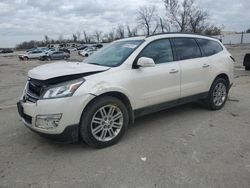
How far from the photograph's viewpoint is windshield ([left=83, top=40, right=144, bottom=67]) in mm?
4408

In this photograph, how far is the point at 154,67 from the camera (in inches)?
178

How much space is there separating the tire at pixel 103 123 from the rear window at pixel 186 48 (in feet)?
5.59

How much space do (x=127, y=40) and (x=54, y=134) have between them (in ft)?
7.77

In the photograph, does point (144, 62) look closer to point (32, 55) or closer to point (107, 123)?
point (107, 123)

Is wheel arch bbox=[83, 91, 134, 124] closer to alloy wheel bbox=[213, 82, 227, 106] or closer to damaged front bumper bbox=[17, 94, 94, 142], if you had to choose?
damaged front bumper bbox=[17, 94, 94, 142]

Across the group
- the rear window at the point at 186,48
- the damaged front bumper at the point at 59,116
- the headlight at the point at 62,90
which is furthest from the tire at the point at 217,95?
the headlight at the point at 62,90

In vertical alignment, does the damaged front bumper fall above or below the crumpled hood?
below

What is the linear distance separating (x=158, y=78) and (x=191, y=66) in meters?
0.96

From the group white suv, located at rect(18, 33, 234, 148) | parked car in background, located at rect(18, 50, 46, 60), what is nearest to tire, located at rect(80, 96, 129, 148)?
white suv, located at rect(18, 33, 234, 148)

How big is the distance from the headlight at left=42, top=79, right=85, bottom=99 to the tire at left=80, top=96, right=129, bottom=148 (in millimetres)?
343

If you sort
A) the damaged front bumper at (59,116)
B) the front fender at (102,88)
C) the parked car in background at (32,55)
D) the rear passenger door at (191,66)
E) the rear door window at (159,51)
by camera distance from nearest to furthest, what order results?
1. the damaged front bumper at (59,116)
2. the front fender at (102,88)
3. the rear door window at (159,51)
4. the rear passenger door at (191,66)
5. the parked car in background at (32,55)

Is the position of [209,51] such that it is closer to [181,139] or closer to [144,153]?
[181,139]

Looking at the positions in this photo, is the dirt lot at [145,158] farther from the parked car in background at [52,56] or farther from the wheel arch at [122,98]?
the parked car in background at [52,56]

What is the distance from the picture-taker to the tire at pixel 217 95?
5.70 m
